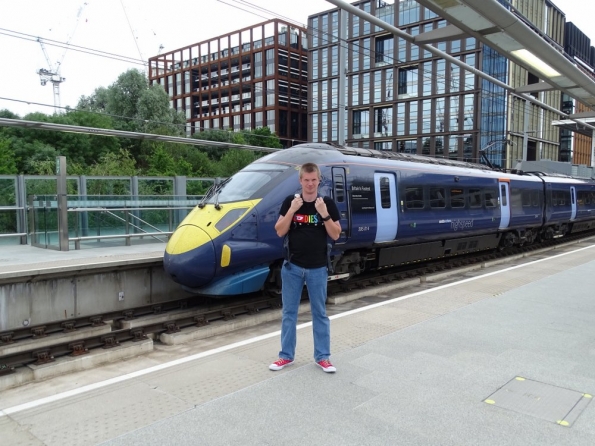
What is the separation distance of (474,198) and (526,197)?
4319mm

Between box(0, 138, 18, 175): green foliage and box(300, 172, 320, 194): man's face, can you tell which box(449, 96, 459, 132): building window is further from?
box(300, 172, 320, 194): man's face

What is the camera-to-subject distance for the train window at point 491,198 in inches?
544

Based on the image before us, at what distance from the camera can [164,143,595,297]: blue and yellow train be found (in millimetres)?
7449

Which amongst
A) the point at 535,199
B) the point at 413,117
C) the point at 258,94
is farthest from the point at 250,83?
the point at 535,199

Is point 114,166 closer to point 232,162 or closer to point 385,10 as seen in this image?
point 232,162

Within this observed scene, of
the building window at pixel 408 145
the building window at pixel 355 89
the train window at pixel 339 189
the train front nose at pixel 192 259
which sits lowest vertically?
the train front nose at pixel 192 259

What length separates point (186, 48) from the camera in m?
93.6

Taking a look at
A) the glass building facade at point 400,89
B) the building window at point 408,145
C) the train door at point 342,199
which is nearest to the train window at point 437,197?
the train door at point 342,199

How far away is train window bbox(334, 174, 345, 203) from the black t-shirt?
3.98 metres

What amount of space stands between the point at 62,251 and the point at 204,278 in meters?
4.92

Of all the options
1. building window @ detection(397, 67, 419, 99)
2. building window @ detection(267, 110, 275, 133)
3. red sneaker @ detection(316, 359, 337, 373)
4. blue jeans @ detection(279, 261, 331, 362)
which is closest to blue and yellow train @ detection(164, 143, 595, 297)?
blue jeans @ detection(279, 261, 331, 362)

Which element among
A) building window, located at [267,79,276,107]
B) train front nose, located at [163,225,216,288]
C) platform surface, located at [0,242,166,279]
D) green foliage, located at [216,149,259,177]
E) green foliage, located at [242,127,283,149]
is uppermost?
building window, located at [267,79,276,107]

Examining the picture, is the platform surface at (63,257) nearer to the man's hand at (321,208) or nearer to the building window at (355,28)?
the man's hand at (321,208)

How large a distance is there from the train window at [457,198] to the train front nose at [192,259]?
706cm
